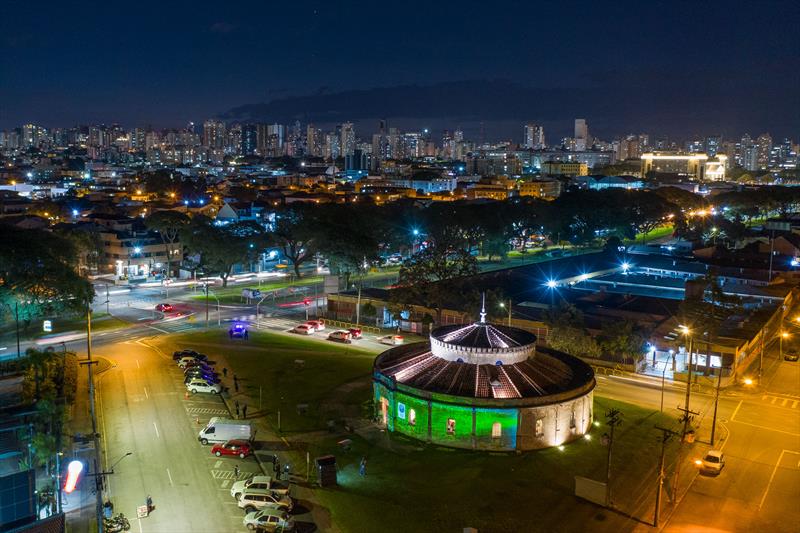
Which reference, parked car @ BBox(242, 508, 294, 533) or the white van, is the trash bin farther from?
the white van

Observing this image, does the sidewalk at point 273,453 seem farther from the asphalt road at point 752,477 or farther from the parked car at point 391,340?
the parked car at point 391,340

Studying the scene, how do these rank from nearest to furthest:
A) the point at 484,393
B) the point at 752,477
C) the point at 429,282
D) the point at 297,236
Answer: the point at 752,477 < the point at 484,393 < the point at 429,282 < the point at 297,236

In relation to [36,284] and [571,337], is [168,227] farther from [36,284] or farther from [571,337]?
[571,337]

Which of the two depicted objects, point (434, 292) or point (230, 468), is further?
point (434, 292)

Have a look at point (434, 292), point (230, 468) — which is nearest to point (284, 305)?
point (434, 292)

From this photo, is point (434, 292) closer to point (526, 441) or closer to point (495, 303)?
point (495, 303)

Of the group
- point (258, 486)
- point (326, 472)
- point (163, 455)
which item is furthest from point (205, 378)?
point (258, 486)
